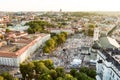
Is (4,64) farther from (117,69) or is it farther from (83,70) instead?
(117,69)

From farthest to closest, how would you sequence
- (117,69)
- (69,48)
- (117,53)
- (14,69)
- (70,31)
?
(70,31) < (69,48) < (14,69) < (117,53) < (117,69)

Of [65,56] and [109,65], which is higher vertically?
[109,65]

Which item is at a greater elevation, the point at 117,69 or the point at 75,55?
the point at 117,69

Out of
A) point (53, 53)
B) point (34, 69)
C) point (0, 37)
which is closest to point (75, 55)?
point (53, 53)

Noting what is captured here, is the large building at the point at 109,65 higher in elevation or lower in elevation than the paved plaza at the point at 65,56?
higher

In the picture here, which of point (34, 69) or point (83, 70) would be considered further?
point (34, 69)

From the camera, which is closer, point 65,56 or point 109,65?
point 109,65

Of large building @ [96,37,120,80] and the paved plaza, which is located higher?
large building @ [96,37,120,80]

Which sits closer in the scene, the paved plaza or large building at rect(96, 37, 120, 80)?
large building at rect(96, 37, 120, 80)

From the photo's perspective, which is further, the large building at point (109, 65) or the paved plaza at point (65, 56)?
the paved plaza at point (65, 56)

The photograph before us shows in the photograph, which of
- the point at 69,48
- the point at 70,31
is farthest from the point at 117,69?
the point at 70,31

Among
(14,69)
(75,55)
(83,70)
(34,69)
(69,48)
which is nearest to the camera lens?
(83,70)
